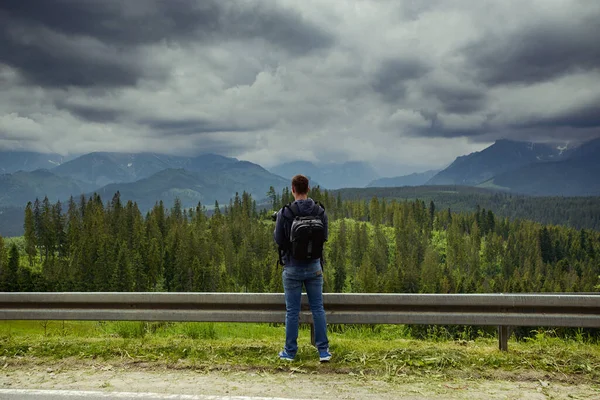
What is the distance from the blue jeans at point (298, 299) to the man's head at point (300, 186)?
115 cm

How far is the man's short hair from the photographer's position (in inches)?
286

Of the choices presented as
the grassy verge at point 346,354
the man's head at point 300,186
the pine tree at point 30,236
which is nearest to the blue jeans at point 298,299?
the grassy verge at point 346,354

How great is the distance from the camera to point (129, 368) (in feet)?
23.3

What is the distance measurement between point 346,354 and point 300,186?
289 centimetres

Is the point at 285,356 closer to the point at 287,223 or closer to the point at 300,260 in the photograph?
the point at 300,260

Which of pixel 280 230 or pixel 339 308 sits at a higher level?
pixel 280 230

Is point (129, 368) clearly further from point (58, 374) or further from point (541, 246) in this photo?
point (541, 246)

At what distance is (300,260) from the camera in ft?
24.1

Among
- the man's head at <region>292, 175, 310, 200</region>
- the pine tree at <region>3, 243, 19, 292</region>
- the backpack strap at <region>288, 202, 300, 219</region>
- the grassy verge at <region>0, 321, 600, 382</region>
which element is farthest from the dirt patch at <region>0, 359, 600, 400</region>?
the pine tree at <region>3, 243, 19, 292</region>

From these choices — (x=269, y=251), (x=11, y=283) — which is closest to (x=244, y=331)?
(x=11, y=283)

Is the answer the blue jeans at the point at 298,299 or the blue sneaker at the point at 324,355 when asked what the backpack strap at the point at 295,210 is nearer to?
the blue jeans at the point at 298,299

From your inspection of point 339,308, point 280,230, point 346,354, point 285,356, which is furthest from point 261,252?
point 280,230

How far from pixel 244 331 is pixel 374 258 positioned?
130 meters

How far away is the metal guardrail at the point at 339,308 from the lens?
7297 mm
